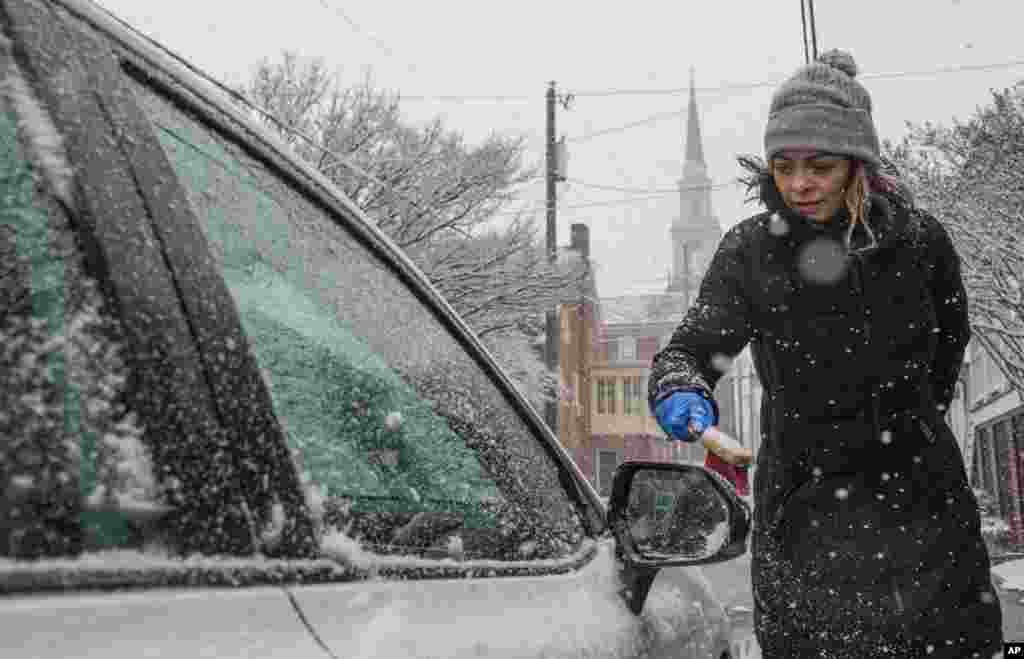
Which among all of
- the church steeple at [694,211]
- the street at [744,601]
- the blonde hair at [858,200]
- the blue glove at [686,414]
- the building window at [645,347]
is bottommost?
the street at [744,601]

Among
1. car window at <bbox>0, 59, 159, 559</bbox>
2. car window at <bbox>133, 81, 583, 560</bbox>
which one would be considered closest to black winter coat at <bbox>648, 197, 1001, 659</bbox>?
car window at <bbox>133, 81, 583, 560</bbox>

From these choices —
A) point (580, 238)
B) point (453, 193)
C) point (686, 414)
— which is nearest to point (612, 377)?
point (580, 238)

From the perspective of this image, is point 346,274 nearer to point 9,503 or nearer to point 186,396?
point 186,396

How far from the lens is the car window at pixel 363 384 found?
45.2 inches

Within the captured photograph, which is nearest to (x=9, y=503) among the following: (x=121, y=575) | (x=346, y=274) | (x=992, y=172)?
(x=121, y=575)

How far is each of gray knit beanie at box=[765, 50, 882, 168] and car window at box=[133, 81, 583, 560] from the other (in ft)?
3.50

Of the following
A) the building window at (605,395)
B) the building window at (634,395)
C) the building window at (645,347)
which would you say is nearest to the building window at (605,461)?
the building window at (605,395)

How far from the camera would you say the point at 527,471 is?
1795 mm

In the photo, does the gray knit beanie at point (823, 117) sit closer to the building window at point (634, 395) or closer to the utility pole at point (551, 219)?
the utility pole at point (551, 219)

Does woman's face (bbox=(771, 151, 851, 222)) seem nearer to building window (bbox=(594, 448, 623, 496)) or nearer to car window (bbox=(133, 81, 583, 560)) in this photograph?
car window (bbox=(133, 81, 583, 560))

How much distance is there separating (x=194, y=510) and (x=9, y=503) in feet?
0.60

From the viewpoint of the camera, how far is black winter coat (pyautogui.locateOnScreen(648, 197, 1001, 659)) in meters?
2.29

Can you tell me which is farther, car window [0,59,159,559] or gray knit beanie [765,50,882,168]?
gray knit beanie [765,50,882,168]

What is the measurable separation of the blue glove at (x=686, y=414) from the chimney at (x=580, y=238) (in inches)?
1406
